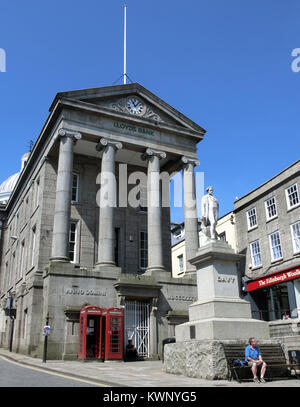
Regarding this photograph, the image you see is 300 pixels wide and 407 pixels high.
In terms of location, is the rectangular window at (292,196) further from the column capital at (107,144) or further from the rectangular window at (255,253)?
the column capital at (107,144)

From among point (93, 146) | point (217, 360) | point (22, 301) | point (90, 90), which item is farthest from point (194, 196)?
point (217, 360)

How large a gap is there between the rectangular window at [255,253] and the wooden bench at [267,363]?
825 inches

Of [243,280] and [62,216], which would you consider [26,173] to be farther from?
[243,280]

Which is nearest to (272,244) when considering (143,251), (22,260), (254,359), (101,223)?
(143,251)

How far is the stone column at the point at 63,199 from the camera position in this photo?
23234 mm

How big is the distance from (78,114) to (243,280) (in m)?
19.0

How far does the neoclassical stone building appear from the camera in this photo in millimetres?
22750

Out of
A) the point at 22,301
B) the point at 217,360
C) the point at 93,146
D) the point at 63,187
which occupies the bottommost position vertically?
the point at 217,360

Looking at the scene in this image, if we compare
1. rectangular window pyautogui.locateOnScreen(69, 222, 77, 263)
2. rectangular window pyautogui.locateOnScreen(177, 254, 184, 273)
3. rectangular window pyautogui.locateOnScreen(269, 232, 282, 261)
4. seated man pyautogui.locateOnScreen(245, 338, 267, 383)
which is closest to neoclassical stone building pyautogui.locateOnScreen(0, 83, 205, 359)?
rectangular window pyautogui.locateOnScreen(69, 222, 77, 263)

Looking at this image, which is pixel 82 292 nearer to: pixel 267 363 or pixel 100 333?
pixel 100 333

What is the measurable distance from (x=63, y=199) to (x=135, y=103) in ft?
30.1

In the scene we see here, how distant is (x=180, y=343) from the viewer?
42.3 feet

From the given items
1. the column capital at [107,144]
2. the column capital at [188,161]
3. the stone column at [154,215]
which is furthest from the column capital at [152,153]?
the column capital at [107,144]

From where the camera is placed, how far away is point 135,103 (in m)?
28.7
